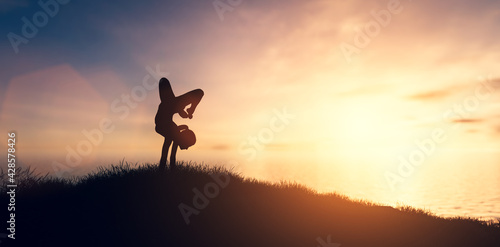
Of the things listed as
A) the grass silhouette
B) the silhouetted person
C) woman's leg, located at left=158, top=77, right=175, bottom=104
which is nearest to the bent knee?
the silhouetted person

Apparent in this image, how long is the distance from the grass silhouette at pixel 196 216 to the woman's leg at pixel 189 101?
2181 mm

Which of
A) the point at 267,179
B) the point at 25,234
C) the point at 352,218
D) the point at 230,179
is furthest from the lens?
the point at 267,179

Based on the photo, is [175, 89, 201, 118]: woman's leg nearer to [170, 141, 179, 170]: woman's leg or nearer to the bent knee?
the bent knee

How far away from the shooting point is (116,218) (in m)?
8.32

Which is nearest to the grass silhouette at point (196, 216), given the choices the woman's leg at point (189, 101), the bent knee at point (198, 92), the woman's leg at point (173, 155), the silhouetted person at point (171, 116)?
the woman's leg at point (173, 155)

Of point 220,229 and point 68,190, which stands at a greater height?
point 68,190

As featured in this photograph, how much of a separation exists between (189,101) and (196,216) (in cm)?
431

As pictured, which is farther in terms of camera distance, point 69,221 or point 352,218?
point 352,218

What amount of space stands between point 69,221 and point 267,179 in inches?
315

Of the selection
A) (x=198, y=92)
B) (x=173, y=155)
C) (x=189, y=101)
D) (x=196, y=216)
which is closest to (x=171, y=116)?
(x=189, y=101)

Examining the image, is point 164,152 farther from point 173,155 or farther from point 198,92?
point 198,92

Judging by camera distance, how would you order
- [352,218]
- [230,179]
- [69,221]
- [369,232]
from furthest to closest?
[230,179] → [352,218] → [369,232] → [69,221]

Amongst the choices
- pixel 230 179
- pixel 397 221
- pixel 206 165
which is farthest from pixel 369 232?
pixel 206 165

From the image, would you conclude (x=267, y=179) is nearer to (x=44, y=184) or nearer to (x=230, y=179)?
(x=230, y=179)
